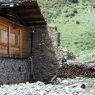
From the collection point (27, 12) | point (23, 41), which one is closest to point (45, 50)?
point (23, 41)

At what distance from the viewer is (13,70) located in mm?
21453

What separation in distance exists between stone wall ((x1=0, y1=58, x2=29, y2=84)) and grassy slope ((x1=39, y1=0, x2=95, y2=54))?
21.6 m

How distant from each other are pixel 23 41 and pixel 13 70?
2865 mm

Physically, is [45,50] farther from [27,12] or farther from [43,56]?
[27,12]

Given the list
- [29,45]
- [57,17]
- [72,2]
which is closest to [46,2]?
[72,2]

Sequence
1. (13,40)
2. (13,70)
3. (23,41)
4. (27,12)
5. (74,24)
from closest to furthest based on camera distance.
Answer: (13,70) → (13,40) → (27,12) → (23,41) → (74,24)

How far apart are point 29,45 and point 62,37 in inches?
1085

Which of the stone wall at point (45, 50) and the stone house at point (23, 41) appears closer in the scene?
the stone house at point (23, 41)

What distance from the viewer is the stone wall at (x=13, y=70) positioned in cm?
2016

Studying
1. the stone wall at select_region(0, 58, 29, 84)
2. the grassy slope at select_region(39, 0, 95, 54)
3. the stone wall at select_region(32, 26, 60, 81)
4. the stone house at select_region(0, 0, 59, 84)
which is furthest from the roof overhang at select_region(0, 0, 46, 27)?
the grassy slope at select_region(39, 0, 95, 54)

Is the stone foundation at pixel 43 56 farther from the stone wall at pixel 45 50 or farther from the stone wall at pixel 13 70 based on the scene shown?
the stone wall at pixel 13 70

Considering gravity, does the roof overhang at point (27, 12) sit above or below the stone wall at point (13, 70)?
above

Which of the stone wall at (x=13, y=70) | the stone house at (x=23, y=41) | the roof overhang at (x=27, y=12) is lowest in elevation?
the stone wall at (x=13, y=70)

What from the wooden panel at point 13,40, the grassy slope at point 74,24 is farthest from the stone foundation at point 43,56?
the grassy slope at point 74,24
